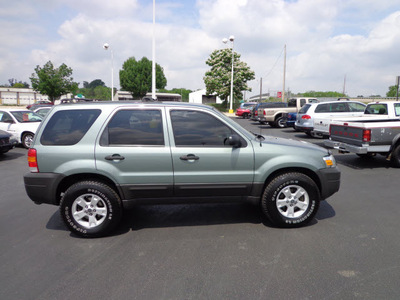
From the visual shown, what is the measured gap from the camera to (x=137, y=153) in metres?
3.98

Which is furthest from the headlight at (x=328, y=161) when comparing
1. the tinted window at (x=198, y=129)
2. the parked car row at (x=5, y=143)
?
the parked car row at (x=5, y=143)

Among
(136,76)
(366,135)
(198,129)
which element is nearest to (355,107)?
(366,135)

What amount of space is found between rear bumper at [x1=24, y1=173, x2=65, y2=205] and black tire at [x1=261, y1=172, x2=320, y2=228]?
2.81 metres

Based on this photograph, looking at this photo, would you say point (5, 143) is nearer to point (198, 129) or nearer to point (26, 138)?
point (26, 138)

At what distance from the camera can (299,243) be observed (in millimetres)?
3832

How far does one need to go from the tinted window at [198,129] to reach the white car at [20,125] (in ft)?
31.7

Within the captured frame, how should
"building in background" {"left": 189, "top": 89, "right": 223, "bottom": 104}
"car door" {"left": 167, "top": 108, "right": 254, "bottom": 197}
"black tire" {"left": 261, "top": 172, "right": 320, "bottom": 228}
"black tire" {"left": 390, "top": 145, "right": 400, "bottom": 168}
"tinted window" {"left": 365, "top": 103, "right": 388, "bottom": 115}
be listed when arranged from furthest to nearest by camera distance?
"building in background" {"left": 189, "top": 89, "right": 223, "bottom": 104}, "tinted window" {"left": 365, "top": 103, "right": 388, "bottom": 115}, "black tire" {"left": 390, "top": 145, "right": 400, "bottom": 168}, "black tire" {"left": 261, "top": 172, "right": 320, "bottom": 228}, "car door" {"left": 167, "top": 108, "right": 254, "bottom": 197}

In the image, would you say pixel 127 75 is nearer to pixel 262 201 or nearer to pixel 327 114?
pixel 327 114

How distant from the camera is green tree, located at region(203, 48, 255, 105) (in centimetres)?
4722

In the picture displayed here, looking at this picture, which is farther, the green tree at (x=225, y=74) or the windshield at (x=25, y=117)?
the green tree at (x=225, y=74)

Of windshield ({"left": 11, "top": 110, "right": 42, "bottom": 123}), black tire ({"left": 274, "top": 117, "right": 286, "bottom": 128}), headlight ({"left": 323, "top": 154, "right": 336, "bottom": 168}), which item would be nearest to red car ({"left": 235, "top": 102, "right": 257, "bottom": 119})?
black tire ({"left": 274, "top": 117, "right": 286, "bottom": 128})

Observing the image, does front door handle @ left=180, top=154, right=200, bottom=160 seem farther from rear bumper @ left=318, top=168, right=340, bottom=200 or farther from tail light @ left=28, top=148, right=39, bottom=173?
tail light @ left=28, top=148, right=39, bottom=173

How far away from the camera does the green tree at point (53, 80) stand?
43.2 metres

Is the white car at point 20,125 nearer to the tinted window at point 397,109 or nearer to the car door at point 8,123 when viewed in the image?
the car door at point 8,123
